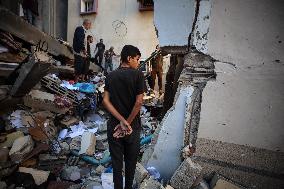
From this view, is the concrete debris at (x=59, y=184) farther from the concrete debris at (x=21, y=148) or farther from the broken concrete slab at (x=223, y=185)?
the broken concrete slab at (x=223, y=185)

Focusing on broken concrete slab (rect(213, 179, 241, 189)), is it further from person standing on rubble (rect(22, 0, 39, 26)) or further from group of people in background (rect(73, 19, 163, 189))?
person standing on rubble (rect(22, 0, 39, 26))

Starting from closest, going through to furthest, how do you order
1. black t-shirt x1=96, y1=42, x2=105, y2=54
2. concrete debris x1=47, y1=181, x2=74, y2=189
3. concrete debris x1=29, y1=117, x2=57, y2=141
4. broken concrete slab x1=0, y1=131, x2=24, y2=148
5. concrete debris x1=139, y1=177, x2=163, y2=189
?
1. concrete debris x1=139, y1=177, x2=163, y2=189
2. concrete debris x1=47, y1=181, x2=74, y2=189
3. broken concrete slab x1=0, y1=131, x2=24, y2=148
4. concrete debris x1=29, y1=117, x2=57, y2=141
5. black t-shirt x1=96, y1=42, x2=105, y2=54

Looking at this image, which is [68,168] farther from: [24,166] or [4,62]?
[4,62]

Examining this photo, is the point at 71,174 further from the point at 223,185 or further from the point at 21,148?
the point at 223,185

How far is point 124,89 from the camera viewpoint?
2.52 metres

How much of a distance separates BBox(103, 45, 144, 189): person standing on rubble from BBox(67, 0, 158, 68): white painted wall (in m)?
12.2

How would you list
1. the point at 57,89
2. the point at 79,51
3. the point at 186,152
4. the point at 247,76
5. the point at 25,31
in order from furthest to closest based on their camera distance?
1. the point at 79,51
2. the point at 25,31
3. the point at 57,89
4. the point at 186,152
5. the point at 247,76

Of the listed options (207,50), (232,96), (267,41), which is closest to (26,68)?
(207,50)

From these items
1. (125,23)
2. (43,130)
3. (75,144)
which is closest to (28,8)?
(125,23)

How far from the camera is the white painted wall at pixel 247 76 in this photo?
2.54 metres

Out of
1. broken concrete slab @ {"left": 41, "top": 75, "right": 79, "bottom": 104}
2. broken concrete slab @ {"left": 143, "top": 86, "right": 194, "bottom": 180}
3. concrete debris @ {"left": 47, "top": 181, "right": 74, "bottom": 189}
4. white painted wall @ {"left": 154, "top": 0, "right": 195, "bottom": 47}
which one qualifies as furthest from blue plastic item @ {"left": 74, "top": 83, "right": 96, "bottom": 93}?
white painted wall @ {"left": 154, "top": 0, "right": 195, "bottom": 47}

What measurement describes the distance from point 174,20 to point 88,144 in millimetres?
2741

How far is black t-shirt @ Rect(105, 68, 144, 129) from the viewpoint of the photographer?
2486 millimetres

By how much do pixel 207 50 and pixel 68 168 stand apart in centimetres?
279
